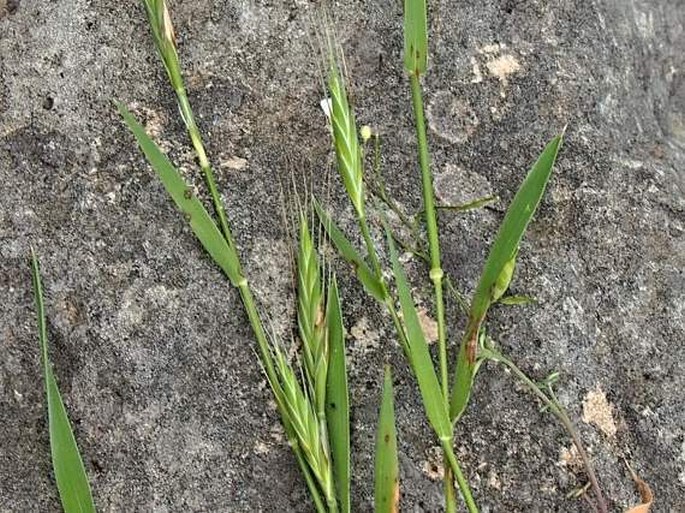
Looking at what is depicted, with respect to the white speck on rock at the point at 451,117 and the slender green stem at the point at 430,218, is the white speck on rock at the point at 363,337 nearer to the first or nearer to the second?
the slender green stem at the point at 430,218

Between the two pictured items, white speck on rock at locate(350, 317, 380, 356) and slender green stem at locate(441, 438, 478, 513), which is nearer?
slender green stem at locate(441, 438, 478, 513)

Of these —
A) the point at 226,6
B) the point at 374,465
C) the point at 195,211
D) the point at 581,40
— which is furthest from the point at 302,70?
the point at 374,465

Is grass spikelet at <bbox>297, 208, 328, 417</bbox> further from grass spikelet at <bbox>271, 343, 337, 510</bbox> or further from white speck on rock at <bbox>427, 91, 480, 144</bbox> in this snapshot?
white speck on rock at <bbox>427, 91, 480, 144</bbox>

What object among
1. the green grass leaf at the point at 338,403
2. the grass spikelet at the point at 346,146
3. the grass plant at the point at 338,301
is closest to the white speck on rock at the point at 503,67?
the grass plant at the point at 338,301

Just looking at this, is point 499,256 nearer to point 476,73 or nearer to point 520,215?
point 520,215

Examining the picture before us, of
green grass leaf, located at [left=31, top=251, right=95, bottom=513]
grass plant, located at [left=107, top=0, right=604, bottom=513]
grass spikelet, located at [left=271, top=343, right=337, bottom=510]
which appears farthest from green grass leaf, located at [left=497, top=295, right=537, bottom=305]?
green grass leaf, located at [left=31, top=251, right=95, bottom=513]

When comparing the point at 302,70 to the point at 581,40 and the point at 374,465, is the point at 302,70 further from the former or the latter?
the point at 374,465

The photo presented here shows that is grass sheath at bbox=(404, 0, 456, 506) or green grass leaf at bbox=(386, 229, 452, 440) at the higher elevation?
grass sheath at bbox=(404, 0, 456, 506)
